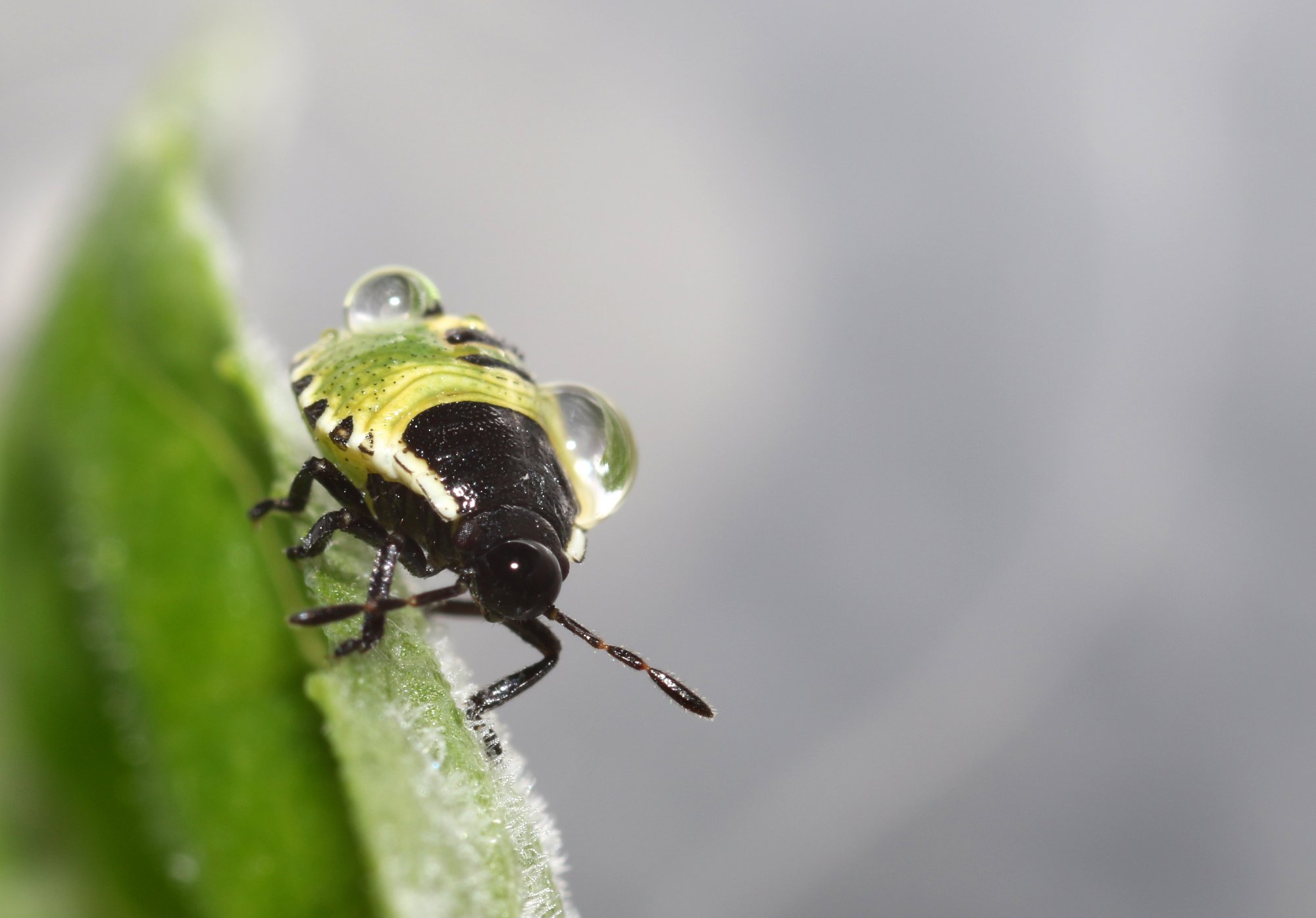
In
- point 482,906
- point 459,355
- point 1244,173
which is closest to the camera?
point 482,906

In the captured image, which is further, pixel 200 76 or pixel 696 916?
pixel 696 916

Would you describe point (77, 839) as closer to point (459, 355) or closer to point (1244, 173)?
point (459, 355)

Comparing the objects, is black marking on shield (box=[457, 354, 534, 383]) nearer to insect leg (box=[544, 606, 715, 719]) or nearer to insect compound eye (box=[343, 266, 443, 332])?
insect compound eye (box=[343, 266, 443, 332])

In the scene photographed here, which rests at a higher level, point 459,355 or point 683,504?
point 459,355

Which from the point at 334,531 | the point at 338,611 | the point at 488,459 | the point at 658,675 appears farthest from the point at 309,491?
the point at 658,675

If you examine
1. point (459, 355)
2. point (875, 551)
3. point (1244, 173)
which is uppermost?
point (1244, 173)

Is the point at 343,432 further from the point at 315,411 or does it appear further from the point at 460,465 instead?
the point at 460,465

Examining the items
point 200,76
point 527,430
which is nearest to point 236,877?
point 527,430
